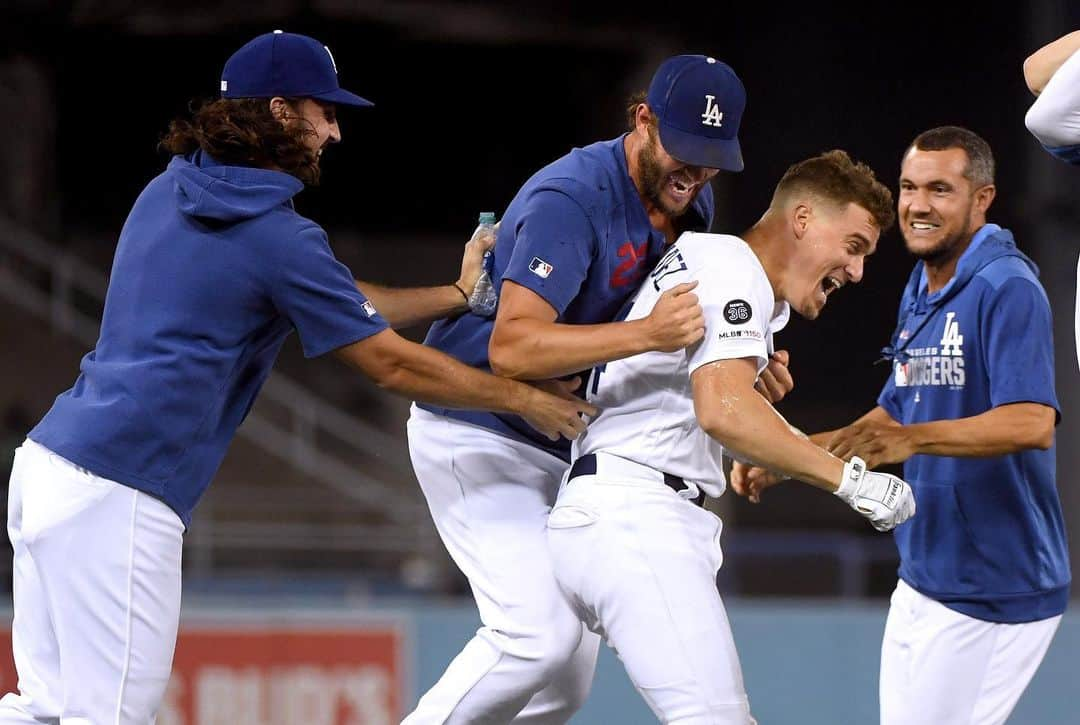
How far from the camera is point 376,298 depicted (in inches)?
179

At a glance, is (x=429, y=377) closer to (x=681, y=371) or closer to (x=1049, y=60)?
(x=681, y=371)

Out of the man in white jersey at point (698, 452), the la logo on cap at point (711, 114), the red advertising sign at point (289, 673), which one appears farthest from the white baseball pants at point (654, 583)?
the red advertising sign at point (289, 673)

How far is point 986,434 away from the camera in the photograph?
405 cm

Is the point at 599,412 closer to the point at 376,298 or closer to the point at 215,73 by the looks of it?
the point at 376,298

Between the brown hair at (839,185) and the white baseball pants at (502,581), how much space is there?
1.06 metres

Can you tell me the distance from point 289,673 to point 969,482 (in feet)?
13.2

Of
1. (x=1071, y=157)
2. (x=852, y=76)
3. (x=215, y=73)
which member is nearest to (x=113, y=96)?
(x=215, y=73)

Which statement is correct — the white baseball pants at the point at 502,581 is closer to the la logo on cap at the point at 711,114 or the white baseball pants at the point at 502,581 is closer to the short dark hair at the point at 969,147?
the la logo on cap at the point at 711,114

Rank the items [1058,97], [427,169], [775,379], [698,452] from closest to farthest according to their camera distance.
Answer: [1058,97]
[698,452]
[775,379]
[427,169]

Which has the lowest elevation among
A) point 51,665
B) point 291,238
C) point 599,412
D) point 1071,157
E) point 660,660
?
point 51,665

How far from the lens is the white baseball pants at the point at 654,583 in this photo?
3541mm

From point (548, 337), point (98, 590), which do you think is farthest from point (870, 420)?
point (98, 590)

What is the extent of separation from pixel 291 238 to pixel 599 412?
879mm

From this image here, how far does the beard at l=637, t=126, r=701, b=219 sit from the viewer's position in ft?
12.9
